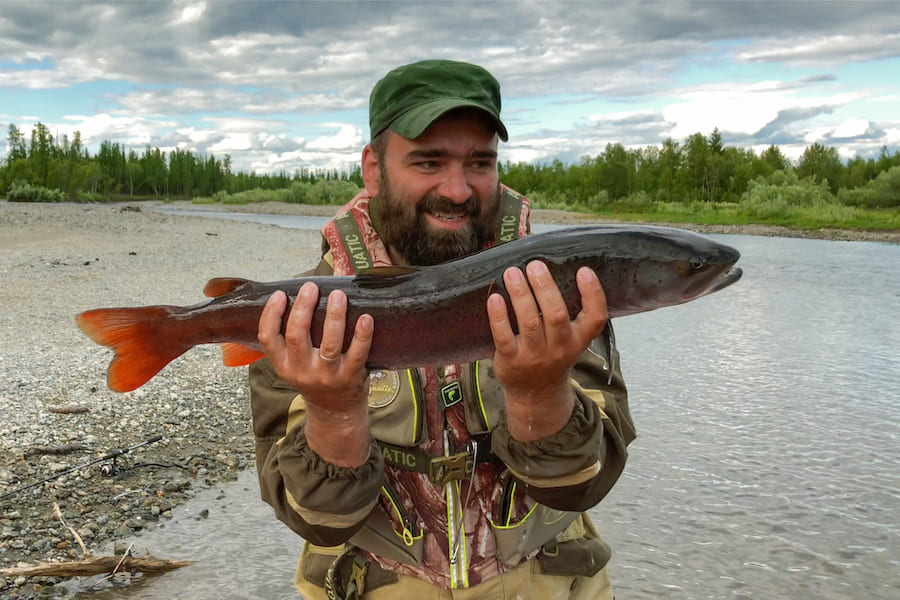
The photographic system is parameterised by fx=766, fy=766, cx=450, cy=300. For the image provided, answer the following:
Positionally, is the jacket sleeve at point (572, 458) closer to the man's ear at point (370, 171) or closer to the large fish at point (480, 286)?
the large fish at point (480, 286)

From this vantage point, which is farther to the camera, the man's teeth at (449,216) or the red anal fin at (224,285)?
the man's teeth at (449,216)

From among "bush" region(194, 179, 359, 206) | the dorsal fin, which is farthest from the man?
"bush" region(194, 179, 359, 206)

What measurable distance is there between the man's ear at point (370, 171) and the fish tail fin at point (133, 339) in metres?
0.94

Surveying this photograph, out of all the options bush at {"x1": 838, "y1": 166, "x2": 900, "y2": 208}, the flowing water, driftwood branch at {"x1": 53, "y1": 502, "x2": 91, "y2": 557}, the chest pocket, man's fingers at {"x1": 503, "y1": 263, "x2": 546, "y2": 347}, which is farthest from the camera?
bush at {"x1": 838, "y1": 166, "x2": 900, "y2": 208}

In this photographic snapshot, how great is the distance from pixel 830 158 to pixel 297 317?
76420 mm

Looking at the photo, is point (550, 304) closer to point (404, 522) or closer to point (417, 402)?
point (417, 402)

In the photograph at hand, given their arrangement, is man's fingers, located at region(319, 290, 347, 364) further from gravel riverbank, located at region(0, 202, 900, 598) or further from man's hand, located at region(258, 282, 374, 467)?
gravel riverbank, located at region(0, 202, 900, 598)

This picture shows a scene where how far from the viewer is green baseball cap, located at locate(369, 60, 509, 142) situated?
2.83 metres

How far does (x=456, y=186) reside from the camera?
2785 mm

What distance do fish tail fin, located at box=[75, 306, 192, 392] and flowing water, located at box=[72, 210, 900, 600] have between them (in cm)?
250

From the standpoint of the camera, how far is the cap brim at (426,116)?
2666 mm

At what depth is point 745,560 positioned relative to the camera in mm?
5684

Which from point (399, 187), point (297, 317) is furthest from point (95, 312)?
point (399, 187)

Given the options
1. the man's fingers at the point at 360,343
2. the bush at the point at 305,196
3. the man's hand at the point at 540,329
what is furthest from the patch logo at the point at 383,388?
the bush at the point at 305,196
